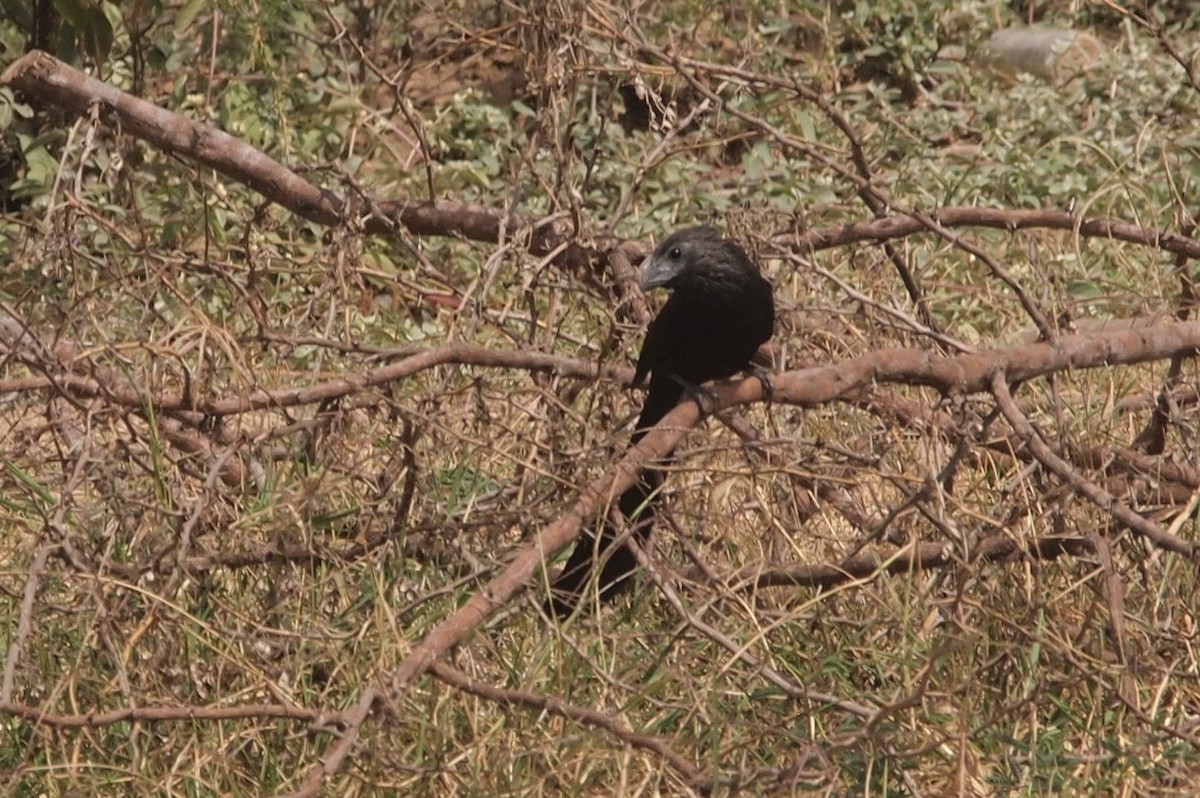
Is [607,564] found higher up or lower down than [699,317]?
lower down

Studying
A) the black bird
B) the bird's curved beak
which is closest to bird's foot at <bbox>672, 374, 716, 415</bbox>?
the black bird

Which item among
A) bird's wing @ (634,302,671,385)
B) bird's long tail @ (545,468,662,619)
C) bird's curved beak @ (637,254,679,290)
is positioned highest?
bird's curved beak @ (637,254,679,290)

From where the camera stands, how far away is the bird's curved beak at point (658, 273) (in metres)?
3.86

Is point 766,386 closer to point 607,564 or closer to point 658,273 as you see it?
point 607,564

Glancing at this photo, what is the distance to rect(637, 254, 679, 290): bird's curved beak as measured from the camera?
3.86 metres

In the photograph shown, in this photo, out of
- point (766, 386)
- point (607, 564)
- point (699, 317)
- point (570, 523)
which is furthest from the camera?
point (699, 317)

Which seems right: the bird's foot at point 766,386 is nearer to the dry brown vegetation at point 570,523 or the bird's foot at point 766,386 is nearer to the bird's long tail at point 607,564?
the dry brown vegetation at point 570,523

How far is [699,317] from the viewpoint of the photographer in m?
3.79

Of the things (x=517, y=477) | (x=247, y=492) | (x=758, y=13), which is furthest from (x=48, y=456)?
(x=758, y=13)

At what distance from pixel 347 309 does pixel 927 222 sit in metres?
1.27

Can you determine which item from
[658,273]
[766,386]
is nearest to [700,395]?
[766,386]

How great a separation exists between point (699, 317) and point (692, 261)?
0.15 metres

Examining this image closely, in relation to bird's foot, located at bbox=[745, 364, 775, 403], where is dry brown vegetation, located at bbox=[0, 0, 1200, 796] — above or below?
below

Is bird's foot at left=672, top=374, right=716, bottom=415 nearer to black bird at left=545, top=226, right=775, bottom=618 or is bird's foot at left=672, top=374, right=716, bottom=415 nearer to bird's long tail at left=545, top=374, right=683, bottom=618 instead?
black bird at left=545, top=226, right=775, bottom=618
